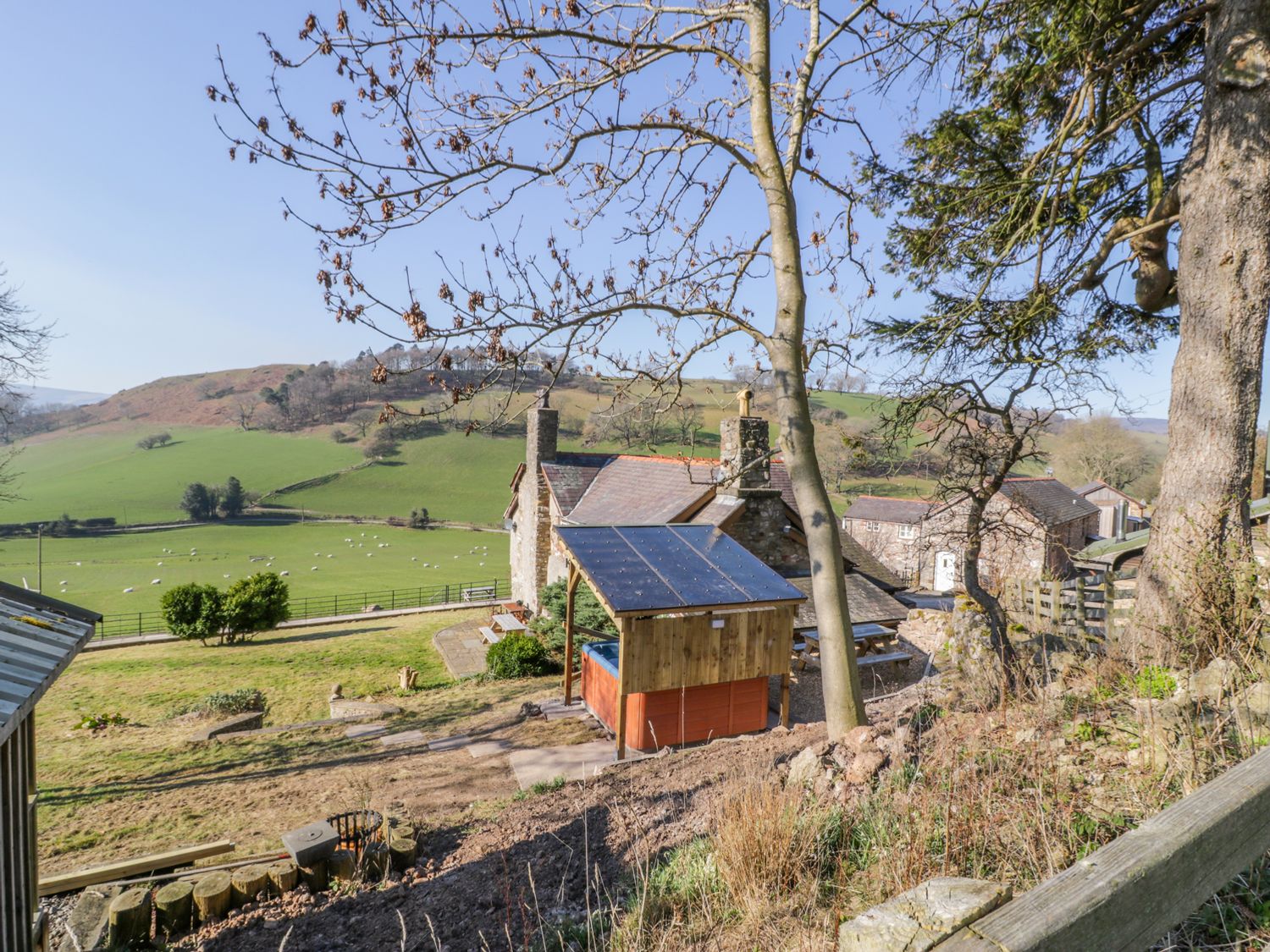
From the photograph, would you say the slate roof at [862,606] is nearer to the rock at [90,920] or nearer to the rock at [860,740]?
the rock at [860,740]

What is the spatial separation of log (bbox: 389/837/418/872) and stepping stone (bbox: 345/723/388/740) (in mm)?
6822

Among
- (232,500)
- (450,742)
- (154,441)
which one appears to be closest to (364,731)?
(450,742)

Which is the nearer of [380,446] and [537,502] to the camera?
[537,502]

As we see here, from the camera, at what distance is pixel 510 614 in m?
24.3

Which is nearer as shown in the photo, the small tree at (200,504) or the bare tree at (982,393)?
the bare tree at (982,393)

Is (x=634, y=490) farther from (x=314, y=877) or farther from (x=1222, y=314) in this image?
(x=1222, y=314)

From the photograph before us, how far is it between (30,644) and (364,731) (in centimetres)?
872

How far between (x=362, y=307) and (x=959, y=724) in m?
6.10

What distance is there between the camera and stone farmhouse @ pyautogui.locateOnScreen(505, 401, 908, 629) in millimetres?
14883

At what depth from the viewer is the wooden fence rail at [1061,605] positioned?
10680mm

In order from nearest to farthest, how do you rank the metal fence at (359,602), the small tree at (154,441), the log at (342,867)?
the log at (342,867), the metal fence at (359,602), the small tree at (154,441)

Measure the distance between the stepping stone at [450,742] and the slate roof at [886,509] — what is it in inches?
1185

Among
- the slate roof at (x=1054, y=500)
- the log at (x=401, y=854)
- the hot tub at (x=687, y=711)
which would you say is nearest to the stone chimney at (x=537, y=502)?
the hot tub at (x=687, y=711)

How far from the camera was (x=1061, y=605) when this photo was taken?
12.3 m
